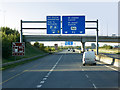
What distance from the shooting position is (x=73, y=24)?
139 ft

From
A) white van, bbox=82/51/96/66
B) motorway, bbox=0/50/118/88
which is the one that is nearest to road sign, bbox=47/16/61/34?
white van, bbox=82/51/96/66

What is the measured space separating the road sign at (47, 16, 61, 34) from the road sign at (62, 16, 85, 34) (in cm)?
94

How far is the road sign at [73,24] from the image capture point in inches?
1657

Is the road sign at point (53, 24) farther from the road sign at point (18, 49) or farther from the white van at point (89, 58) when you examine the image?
the white van at point (89, 58)

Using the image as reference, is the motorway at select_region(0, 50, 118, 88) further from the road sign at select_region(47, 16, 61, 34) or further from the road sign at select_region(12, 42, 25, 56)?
the road sign at select_region(47, 16, 61, 34)

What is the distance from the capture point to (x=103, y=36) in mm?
71562

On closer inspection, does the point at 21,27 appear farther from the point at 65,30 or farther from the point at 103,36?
the point at 103,36

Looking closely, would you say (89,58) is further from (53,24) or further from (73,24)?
(53,24)

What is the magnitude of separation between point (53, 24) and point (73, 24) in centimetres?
369

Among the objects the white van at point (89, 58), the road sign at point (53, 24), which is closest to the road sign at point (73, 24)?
the road sign at point (53, 24)

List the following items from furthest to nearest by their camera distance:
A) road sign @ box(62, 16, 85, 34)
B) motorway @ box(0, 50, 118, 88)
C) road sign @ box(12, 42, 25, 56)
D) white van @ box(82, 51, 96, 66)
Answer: road sign @ box(62, 16, 85, 34) → road sign @ box(12, 42, 25, 56) → white van @ box(82, 51, 96, 66) → motorway @ box(0, 50, 118, 88)

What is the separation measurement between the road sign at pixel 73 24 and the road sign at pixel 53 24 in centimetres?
94

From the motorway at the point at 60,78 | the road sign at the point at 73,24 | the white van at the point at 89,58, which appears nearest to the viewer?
the motorway at the point at 60,78

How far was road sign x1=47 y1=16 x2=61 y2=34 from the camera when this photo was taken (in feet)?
138
